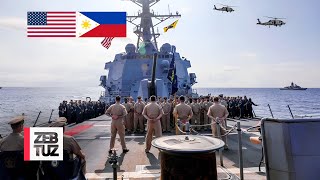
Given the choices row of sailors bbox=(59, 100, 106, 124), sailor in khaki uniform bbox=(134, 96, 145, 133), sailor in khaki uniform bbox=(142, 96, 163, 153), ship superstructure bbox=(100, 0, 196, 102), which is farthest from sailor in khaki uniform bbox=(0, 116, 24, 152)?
ship superstructure bbox=(100, 0, 196, 102)

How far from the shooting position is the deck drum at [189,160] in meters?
3.32

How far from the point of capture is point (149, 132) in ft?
24.1

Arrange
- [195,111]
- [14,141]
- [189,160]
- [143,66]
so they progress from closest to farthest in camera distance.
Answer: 1. [189,160]
2. [14,141]
3. [195,111]
4. [143,66]

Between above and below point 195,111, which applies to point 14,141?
above

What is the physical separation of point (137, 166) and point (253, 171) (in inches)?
96.9

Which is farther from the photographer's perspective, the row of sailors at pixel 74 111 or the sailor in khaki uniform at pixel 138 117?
the row of sailors at pixel 74 111

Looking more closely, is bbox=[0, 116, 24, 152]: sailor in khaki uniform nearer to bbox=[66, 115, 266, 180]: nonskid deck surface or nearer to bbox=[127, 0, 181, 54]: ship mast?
bbox=[66, 115, 266, 180]: nonskid deck surface

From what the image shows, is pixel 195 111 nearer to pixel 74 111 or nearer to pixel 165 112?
pixel 165 112

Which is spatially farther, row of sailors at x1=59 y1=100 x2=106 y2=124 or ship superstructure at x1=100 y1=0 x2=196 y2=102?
ship superstructure at x1=100 y1=0 x2=196 y2=102

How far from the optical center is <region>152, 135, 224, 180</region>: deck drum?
10.9 ft

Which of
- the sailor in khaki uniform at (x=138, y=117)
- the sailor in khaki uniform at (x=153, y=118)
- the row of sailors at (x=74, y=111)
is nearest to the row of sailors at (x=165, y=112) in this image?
the sailor in khaki uniform at (x=138, y=117)

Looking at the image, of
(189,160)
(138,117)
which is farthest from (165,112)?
(189,160)

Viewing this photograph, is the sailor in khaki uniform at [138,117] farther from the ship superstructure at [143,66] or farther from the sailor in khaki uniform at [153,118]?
the ship superstructure at [143,66]

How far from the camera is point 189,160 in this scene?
333 cm
